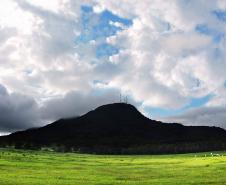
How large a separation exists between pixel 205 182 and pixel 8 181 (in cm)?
2451

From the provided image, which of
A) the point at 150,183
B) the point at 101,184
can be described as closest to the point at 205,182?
the point at 150,183

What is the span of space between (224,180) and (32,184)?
24.6 meters

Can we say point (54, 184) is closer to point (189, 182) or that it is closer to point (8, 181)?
point (8, 181)

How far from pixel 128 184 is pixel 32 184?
11429 millimetres

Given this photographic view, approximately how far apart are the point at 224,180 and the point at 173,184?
8.37 m

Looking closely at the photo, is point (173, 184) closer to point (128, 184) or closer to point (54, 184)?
point (128, 184)

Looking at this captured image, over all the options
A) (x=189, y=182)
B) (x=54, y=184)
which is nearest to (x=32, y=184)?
(x=54, y=184)

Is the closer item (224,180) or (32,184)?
(32,184)

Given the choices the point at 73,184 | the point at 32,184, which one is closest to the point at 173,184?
the point at 73,184

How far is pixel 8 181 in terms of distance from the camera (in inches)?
2251

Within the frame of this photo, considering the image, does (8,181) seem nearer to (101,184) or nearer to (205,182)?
(101,184)

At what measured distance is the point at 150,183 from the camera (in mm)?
57250

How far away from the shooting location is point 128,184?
183 ft

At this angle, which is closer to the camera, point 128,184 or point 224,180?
point 128,184
